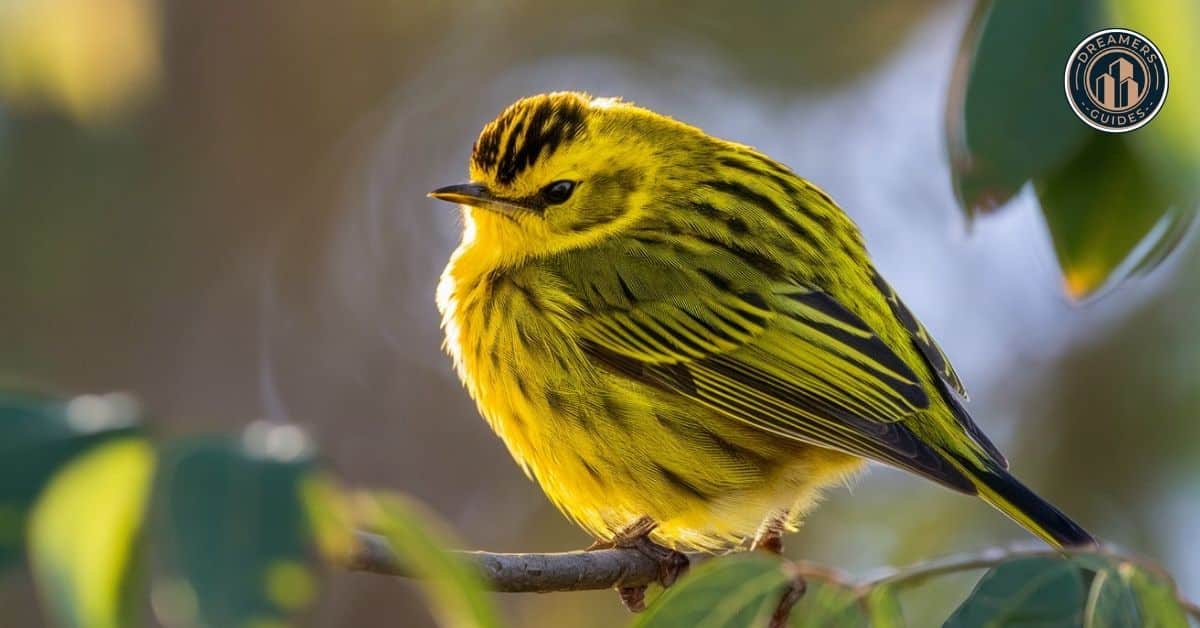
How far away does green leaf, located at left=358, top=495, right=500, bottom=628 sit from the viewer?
1.67m

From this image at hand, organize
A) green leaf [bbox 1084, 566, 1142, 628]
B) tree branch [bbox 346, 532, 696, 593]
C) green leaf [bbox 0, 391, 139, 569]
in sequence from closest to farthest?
1. green leaf [bbox 0, 391, 139, 569]
2. green leaf [bbox 1084, 566, 1142, 628]
3. tree branch [bbox 346, 532, 696, 593]

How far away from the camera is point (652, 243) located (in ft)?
14.9

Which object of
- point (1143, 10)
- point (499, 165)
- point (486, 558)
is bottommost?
point (486, 558)

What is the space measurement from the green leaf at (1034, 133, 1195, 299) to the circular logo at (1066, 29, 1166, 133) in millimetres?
127

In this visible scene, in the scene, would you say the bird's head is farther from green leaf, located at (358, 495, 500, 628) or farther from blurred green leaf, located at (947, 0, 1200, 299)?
green leaf, located at (358, 495, 500, 628)

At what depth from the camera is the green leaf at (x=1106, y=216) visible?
2316 millimetres

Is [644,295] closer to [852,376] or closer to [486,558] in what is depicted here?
[852,376]

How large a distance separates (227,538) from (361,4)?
7.60 metres

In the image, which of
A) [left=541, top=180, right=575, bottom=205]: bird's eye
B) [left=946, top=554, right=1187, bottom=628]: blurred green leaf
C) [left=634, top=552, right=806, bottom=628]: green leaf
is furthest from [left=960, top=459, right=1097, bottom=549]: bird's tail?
[left=541, top=180, right=575, bottom=205]: bird's eye

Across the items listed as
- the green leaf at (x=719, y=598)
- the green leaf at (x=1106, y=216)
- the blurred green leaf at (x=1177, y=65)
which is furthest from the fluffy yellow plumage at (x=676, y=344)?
the green leaf at (x=719, y=598)

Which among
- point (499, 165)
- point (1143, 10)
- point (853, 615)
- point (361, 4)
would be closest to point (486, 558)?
point (853, 615)

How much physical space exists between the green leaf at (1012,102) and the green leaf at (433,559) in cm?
109

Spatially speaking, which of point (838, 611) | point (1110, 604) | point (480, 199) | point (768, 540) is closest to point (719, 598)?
point (838, 611)

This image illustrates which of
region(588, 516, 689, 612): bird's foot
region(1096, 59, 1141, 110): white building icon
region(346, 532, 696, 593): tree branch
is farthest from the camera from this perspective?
region(588, 516, 689, 612): bird's foot
